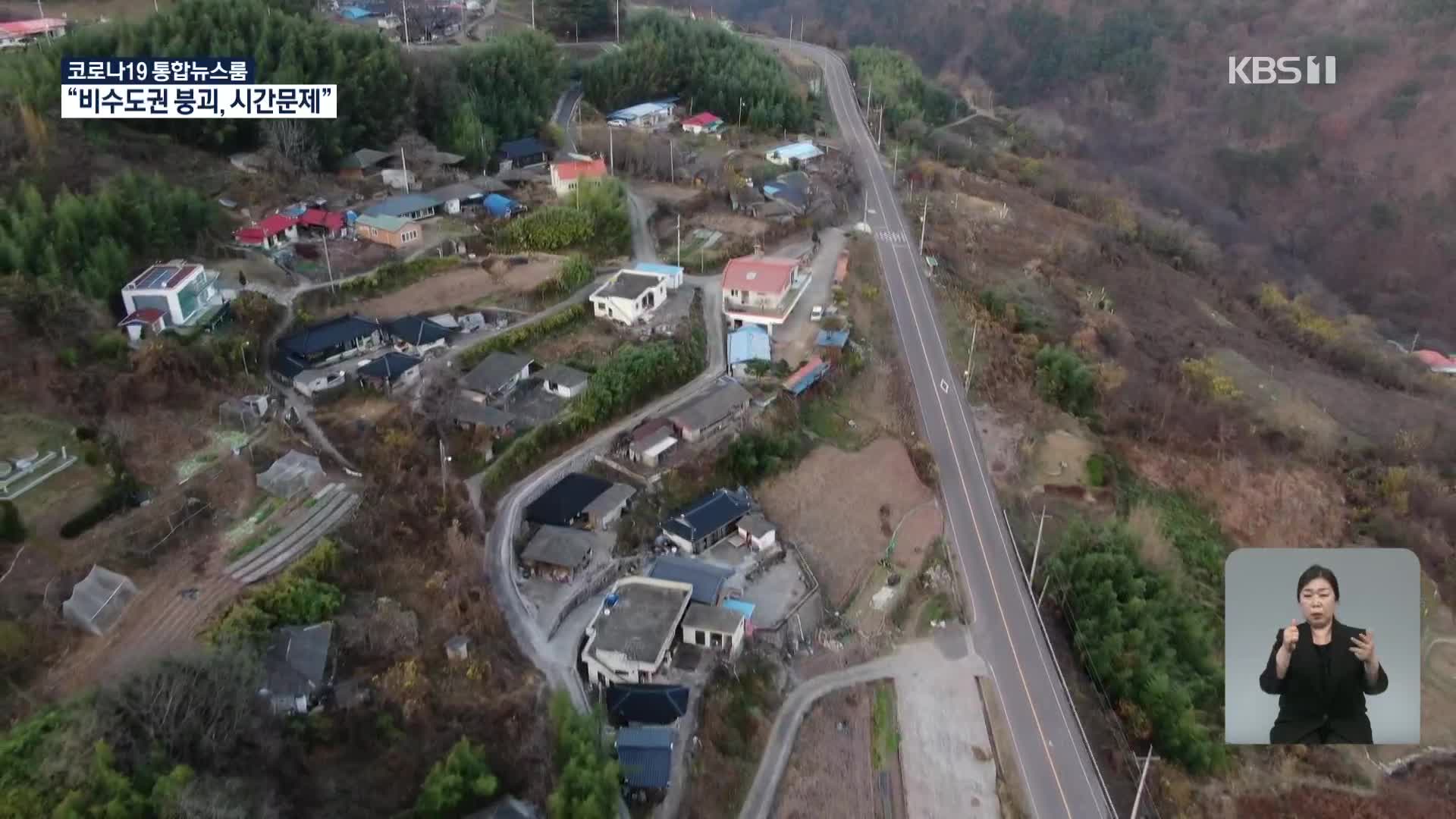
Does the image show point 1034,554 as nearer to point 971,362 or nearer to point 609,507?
point 971,362

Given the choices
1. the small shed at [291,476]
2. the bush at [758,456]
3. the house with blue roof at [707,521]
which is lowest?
the house with blue roof at [707,521]

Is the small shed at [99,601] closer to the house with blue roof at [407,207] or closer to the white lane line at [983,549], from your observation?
the white lane line at [983,549]

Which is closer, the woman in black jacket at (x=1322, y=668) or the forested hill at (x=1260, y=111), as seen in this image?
the woman in black jacket at (x=1322, y=668)

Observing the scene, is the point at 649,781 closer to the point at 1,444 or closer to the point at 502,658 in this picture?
the point at 502,658

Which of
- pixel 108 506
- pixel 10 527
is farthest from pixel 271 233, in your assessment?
pixel 10 527

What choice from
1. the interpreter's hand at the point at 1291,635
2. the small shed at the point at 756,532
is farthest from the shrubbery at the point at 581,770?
the interpreter's hand at the point at 1291,635

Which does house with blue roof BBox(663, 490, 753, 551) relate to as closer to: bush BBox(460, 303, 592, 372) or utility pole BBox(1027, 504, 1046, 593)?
utility pole BBox(1027, 504, 1046, 593)

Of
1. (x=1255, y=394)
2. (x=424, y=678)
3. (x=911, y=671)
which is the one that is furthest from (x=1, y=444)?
(x=1255, y=394)
